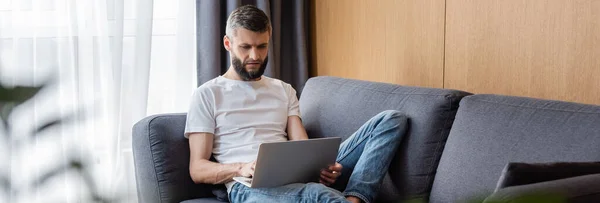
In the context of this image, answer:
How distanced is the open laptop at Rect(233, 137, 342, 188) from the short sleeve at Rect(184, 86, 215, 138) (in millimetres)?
292

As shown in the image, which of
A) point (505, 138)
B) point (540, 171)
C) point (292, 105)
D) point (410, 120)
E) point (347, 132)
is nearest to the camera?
point (540, 171)

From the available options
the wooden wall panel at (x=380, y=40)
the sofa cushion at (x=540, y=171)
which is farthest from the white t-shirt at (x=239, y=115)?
the sofa cushion at (x=540, y=171)

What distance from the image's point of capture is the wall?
234 centimetres

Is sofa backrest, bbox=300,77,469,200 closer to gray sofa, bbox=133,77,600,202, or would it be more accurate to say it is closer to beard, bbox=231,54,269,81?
gray sofa, bbox=133,77,600,202

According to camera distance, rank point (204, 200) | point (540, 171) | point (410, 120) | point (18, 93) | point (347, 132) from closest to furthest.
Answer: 1. point (18, 93)
2. point (540, 171)
3. point (410, 120)
4. point (204, 200)
5. point (347, 132)

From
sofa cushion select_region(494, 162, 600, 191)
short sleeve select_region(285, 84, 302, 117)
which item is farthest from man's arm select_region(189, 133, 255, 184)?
sofa cushion select_region(494, 162, 600, 191)

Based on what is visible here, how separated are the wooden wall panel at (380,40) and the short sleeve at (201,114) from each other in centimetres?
87

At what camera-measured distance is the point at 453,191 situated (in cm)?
226

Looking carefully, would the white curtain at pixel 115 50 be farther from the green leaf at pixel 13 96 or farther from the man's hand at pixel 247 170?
the green leaf at pixel 13 96

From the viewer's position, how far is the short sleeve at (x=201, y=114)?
2.70m

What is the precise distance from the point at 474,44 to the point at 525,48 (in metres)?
0.27

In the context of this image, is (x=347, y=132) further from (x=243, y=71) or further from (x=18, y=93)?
(x=18, y=93)

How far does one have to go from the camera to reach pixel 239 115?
2.80 meters

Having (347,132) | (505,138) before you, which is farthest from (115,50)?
(505,138)
